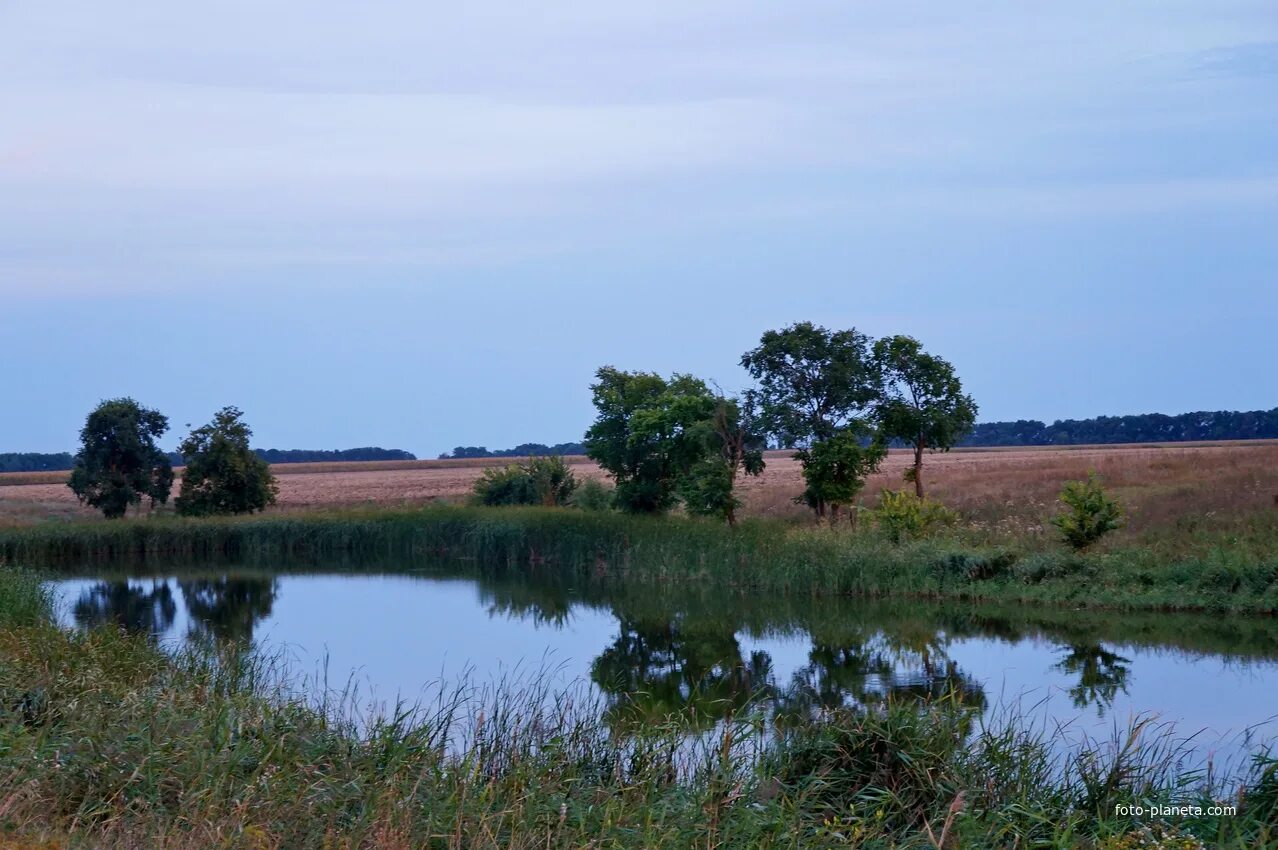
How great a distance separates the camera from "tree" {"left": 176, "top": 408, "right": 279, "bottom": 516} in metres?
41.7

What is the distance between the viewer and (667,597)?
26750 mm

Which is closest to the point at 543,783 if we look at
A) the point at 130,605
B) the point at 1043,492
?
the point at 130,605

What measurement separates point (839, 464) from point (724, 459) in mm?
3067

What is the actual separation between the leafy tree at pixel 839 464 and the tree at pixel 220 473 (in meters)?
21.0

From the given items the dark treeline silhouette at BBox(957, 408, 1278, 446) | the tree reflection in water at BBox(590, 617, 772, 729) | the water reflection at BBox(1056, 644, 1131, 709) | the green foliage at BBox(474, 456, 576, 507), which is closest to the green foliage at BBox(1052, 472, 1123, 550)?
the water reflection at BBox(1056, 644, 1131, 709)

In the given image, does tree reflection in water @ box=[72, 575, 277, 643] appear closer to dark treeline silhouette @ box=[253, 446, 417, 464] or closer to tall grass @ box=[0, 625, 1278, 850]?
tall grass @ box=[0, 625, 1278, 850]

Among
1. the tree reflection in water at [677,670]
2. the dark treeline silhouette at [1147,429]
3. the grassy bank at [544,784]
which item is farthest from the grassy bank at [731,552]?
the dark treeline silhouette at [1147,429]

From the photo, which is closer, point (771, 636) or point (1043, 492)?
point (771, 636)

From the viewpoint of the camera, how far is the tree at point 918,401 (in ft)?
101

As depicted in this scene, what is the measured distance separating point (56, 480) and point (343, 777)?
3440 inches

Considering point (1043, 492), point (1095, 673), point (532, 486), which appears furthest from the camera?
point (532, 486)

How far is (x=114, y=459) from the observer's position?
42125mm

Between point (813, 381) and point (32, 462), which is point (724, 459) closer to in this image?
point (813, 381)

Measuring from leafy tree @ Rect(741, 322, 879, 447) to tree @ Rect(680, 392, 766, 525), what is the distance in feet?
3.02
